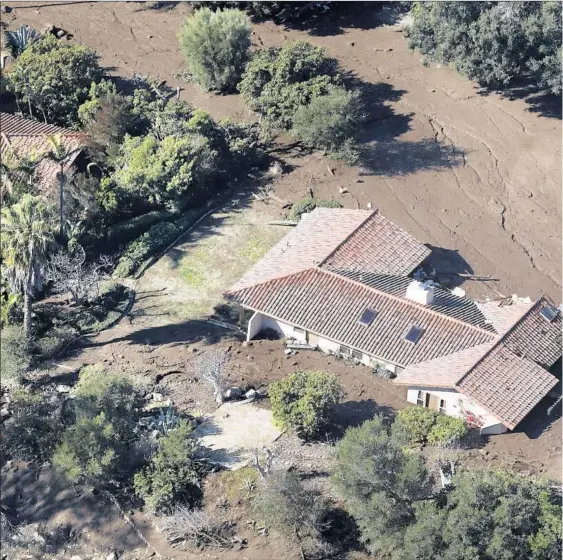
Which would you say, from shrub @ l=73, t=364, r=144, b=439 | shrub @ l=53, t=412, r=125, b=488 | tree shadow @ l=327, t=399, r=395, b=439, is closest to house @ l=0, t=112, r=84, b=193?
shrub @ l=73, t=364, r=144, b=439

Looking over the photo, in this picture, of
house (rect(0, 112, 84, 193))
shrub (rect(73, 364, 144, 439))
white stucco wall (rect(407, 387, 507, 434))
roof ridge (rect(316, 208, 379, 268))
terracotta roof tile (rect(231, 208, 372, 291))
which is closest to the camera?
Answer: shrub (rect(73, 364, 144, 439))

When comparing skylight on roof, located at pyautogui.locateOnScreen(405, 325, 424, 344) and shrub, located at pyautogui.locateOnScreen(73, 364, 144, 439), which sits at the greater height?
skylight on roof, located at pyautogui.locateOnScreen(405, 325, 424, 344)

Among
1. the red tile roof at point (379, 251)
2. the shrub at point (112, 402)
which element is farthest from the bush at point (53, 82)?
the shrub at point (112, 402)

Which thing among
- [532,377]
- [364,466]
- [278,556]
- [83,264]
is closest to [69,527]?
[278,556]

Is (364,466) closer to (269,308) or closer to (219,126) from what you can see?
(269,308)

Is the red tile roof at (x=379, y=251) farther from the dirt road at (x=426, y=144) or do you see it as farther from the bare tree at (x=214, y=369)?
the bare tree at (x=214, y=369)

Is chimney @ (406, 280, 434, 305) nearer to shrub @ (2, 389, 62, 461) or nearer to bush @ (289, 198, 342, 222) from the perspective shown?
bush @ (289, 198, 342, 222)

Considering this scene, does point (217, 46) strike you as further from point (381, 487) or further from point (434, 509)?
point (434, 509)

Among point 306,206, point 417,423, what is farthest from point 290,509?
point 306,206
